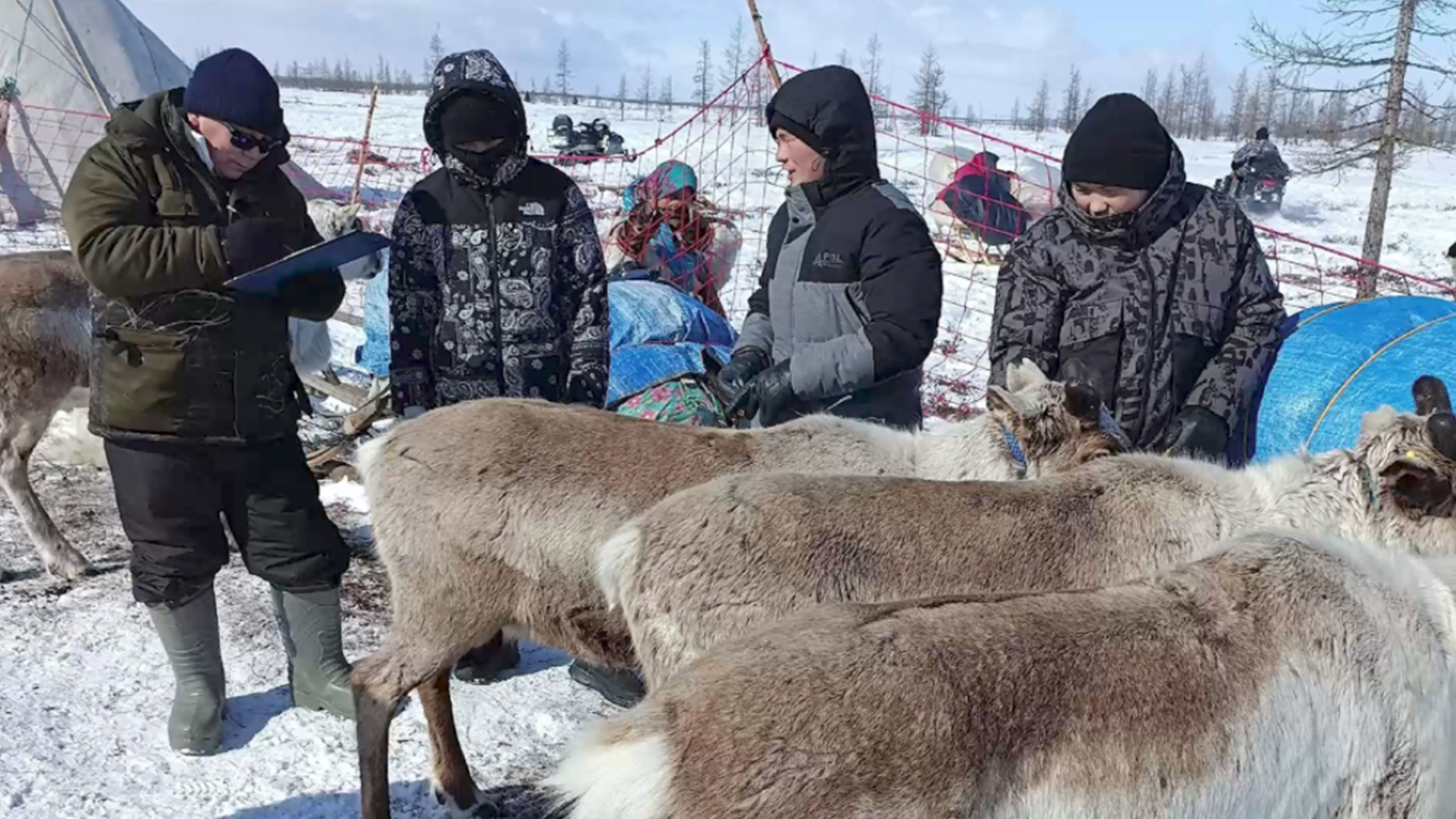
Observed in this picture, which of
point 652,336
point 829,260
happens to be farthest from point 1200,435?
point 652,336

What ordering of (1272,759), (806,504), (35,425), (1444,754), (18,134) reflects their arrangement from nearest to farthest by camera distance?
(1272,759)
(1444,754)
(806,504)
(35,425)
(18,134)

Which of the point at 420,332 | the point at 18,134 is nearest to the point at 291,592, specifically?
the point at 420,332

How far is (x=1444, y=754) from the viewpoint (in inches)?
94.0

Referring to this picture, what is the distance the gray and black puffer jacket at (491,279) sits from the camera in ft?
12.6

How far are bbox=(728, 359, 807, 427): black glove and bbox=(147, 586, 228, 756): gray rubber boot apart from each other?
77.4 inches

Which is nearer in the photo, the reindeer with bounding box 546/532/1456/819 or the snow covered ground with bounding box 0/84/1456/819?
the reindeer with bounding box 546/532/1456/819

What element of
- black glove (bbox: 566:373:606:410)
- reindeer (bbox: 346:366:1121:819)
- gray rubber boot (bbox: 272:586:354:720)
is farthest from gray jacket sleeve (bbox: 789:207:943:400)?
gray rubber boot (bbox: 272:586:354:720)

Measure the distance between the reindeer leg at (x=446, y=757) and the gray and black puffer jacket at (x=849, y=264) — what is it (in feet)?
4.97

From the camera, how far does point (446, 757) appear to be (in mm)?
3482

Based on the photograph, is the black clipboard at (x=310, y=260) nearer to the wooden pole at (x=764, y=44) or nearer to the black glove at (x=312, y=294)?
the black glove at (x=312, y=294)

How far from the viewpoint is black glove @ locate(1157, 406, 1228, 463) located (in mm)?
3529

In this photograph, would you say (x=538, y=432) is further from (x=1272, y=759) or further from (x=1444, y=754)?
(x=1444, y=754)

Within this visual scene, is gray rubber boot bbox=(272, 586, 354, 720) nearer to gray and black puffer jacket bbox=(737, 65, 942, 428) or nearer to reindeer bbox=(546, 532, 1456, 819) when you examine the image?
gray and black puffer jacket bbox=(737, 65, 942, 428)

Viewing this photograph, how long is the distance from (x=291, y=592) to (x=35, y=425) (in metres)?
2.33
